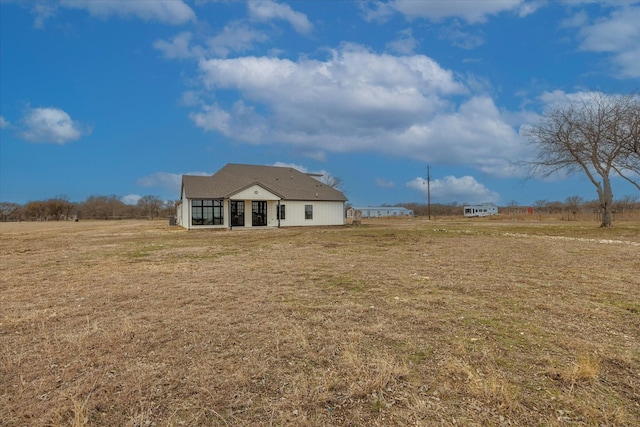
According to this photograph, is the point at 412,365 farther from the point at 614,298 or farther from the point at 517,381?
the point at 614,298

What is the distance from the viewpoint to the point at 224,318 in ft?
14.6

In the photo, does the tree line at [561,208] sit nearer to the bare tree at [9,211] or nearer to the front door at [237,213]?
the front door at [237,213]

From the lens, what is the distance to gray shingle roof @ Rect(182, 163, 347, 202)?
25953 mm

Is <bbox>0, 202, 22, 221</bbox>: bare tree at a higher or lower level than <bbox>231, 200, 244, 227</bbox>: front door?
higher

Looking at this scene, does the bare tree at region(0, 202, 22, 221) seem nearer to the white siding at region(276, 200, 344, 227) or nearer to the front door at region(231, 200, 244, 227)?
the front door at region(231, 200, 244, 227)

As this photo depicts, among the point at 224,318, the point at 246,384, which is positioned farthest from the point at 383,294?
the point at 246,384

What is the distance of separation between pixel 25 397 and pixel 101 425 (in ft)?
2.76

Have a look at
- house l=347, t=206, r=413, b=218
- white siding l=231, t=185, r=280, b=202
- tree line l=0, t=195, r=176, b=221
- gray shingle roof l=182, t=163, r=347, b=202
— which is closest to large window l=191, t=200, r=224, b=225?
gray shingle roof l=182, t=163, r=347, b=202

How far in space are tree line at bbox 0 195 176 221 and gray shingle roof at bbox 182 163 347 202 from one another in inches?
1338

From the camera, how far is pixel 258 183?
26094mm

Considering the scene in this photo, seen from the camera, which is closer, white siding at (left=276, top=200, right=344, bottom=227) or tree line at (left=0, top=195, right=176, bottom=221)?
white siding at (left=276, top=200, right=344, bottom=227)

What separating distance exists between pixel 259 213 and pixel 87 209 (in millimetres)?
55367

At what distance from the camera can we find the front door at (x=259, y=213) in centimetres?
2733

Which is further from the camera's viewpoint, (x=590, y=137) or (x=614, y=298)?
(x=590, y=137)
